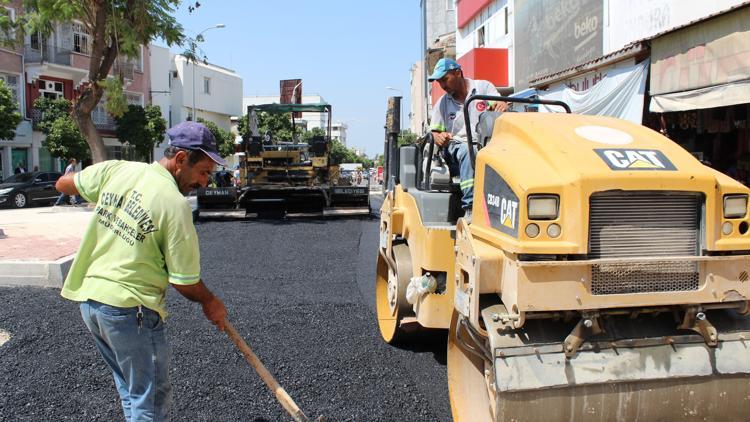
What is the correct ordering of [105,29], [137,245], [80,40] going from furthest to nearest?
[80,40]
[105,29]
[137,245]

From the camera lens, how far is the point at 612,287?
266cm

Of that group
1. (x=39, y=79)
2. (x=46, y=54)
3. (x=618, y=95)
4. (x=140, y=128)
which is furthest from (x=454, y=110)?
(x=39, y=79)

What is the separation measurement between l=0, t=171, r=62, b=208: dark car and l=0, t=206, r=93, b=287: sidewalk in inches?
269

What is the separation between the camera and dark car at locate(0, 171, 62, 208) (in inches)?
800

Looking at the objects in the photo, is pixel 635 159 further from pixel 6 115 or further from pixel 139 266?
pixel 6 115

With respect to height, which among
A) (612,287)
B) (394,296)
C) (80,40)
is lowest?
(394,296)

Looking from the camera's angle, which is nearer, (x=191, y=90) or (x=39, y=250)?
(x=39, y=250)

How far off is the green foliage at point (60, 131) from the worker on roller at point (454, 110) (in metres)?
24.2

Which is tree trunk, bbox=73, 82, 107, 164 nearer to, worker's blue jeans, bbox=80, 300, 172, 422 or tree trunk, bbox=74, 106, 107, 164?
tree trunk, bbox=74, 106, 107, 164

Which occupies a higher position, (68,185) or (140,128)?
(140,128)

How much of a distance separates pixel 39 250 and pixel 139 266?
6.88 metres

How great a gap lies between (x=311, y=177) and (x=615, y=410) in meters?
12.4

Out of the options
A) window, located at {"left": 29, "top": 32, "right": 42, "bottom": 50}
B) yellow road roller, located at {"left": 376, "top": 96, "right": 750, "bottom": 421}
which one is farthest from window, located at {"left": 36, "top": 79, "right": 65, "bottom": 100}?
yellow road roller, located at {"left": 376, "top": 96, "right": 750, "bottom": 421}

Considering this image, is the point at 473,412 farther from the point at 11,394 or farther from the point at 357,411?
the point at 11,394
